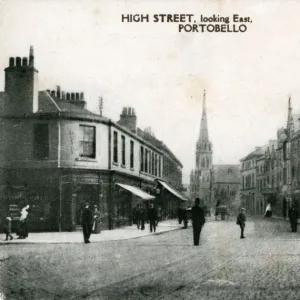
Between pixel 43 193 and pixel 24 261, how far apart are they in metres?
11.5

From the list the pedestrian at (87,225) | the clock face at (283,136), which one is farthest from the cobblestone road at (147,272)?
the clock face at (283,136)

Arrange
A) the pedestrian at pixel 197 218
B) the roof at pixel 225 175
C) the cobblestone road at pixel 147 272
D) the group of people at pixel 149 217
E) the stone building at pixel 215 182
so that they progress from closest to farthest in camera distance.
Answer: the cobblestone road at pixel 147 272 < the pedestrian at pixel 197 218 < the group of people at pixel 149 217 < the stone building at pixel 215 182 < the roof at pixel 225 175

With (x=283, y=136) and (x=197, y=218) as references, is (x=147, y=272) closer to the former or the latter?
(x=197, y=218)

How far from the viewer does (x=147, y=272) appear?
1097cm

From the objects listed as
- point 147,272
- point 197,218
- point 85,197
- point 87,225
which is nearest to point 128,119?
point 85,197

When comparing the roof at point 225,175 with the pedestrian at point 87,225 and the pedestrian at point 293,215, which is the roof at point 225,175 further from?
the pedestrian at point 87,225

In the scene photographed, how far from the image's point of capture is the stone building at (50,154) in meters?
23.5

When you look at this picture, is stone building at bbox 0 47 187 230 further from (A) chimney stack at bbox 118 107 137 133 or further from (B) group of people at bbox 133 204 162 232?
(A) chimney stack at bbox 118 107 137 133

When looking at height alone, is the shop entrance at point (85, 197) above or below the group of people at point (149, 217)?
above

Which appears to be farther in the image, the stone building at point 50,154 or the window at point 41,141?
the window at point 41,141

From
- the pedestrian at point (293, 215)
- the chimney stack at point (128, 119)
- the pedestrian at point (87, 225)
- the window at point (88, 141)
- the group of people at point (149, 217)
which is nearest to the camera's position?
the pedestrian at point (87, 225)

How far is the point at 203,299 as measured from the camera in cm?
812

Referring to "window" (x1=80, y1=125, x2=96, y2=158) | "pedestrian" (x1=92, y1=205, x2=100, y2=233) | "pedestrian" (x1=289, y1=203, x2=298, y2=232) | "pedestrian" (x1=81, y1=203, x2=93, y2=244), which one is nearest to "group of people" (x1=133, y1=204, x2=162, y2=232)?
"pedestrian" (x1=92, y1=205, x2=100, y2=233)

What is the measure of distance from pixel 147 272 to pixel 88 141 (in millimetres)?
14846
